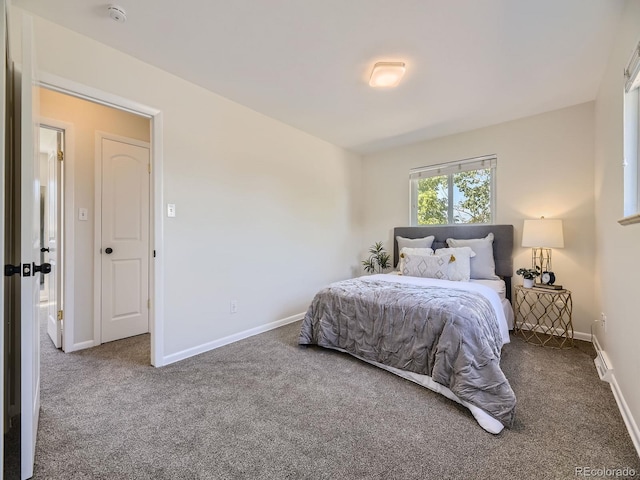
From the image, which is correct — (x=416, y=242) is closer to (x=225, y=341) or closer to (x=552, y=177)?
(x=552, y=177)

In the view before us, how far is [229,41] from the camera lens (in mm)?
2061

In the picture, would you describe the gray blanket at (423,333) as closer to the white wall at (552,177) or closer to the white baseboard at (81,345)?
the white wall at (552,177)

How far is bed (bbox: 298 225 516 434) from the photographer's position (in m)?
1.72

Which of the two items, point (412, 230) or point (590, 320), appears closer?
point (590, 320)

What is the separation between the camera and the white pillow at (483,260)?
332 cm

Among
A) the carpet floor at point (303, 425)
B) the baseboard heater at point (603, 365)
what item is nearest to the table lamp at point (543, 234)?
the baseboard heater at point (603, 365)

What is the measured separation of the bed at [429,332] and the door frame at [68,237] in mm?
2110

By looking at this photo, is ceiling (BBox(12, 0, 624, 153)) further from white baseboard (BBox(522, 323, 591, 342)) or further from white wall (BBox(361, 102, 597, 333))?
white baseboard (BBox(522, 323, 591, 342))

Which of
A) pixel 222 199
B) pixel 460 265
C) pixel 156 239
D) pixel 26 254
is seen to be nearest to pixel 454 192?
pixel 460 265

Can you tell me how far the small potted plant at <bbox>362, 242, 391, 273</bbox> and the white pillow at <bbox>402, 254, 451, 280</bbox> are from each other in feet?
2.88

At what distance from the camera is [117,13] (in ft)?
5.87

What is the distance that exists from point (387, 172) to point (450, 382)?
3311 millimetres

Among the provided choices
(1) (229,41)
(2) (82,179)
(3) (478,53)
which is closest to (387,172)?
(3) (478,53)

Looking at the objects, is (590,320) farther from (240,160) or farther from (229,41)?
(229,41)
